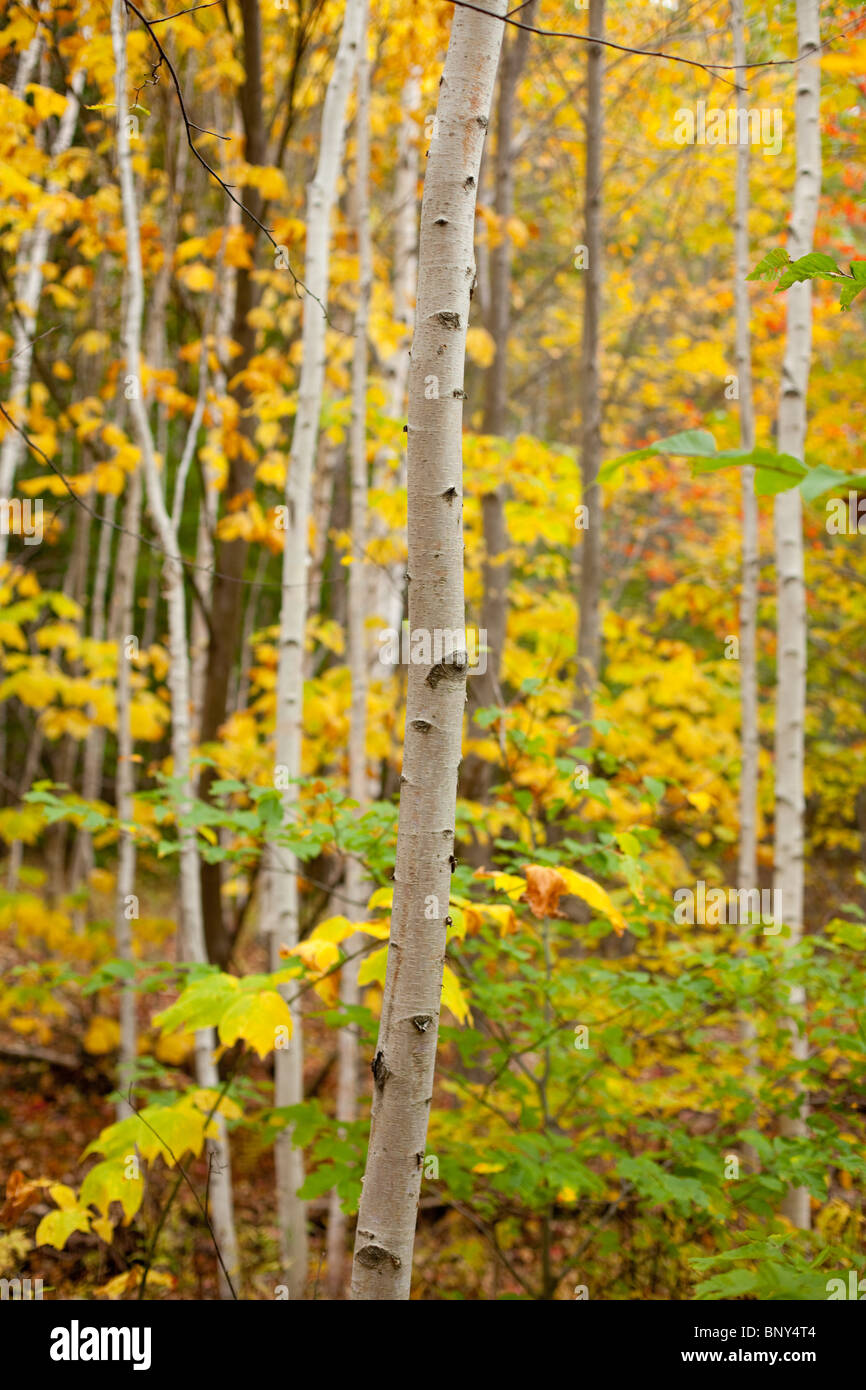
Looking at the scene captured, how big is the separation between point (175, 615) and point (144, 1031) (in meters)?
4.43

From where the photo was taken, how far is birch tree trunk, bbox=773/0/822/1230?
3150 mm

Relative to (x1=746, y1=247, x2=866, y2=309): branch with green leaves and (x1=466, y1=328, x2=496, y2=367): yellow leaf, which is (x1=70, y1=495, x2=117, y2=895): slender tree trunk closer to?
(x1=466, y1=328, x2=496, y2=367): yellow leaf

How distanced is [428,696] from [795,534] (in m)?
2.42

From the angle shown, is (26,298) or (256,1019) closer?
(256,1019)

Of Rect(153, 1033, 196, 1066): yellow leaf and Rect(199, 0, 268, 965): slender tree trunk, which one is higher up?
Rect(199, 0, 268, 965): slender tree trunk

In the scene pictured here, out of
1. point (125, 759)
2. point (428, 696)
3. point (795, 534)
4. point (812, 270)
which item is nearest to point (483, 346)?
point (795, 534)

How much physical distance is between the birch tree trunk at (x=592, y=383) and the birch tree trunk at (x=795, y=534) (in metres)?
1.12

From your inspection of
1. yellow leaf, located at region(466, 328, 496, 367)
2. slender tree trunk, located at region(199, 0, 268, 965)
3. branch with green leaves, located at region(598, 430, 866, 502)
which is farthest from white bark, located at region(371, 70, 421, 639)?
branch with green leaves, located at region(598, 430, 866, 502)

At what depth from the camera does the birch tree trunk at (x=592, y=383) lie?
14.4 ft

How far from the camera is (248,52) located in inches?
158

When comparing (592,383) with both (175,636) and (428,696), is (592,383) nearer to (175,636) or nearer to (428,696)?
(175,636)

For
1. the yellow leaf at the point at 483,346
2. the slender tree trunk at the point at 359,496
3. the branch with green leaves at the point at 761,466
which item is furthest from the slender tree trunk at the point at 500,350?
the branch with green leaves at the point at 761,466

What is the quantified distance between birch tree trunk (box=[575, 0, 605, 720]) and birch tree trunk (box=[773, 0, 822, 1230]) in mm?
1124

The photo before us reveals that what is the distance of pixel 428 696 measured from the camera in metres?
1.46
